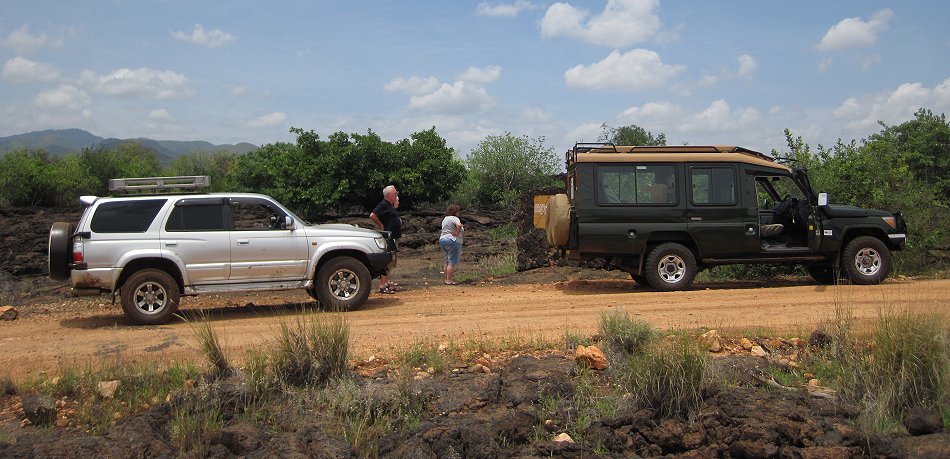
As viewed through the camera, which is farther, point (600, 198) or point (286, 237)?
point (600, 198)

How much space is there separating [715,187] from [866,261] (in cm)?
298

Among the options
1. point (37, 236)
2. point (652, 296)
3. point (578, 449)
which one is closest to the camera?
point (578, 449)

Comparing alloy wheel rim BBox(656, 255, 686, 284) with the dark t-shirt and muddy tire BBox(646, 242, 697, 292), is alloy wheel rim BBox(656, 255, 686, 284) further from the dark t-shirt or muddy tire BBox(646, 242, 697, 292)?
the dark t-shirt

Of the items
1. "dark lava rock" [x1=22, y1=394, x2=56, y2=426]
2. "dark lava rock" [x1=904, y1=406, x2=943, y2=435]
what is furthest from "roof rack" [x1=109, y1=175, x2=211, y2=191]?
"dark lava rock" [x1=904, y1=406, x2=943, y2=435]

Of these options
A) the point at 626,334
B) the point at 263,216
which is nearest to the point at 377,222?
the point at 263,216

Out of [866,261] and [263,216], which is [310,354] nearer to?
[263,216]

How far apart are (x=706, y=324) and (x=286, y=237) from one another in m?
6.09

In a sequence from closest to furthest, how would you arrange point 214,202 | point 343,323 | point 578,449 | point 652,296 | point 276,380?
point 578,449 < point 276,380 < point 343,323 < point 214,202 < point 652,296

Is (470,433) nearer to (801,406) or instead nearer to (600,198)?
(801,406)

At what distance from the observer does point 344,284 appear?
12.0 metres

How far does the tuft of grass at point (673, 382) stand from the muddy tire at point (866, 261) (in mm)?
7426

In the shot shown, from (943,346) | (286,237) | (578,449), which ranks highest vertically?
(286,237)

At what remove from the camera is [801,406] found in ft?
23.2

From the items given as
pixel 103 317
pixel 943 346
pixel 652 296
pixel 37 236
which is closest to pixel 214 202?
pixel 103 317
